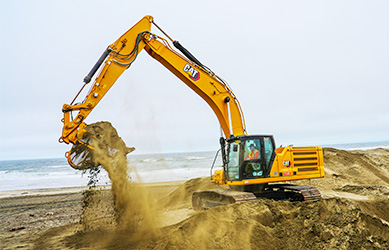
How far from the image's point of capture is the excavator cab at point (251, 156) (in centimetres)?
740

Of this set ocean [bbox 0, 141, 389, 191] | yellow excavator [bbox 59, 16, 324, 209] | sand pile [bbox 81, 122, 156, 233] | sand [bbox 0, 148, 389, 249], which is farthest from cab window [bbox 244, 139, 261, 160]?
sand pile [bbox 81, 122, 156, 233]

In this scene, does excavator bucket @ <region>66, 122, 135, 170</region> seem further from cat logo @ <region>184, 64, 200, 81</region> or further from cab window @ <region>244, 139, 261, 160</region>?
cab window @ <region>244, 139, 261, 160</region>

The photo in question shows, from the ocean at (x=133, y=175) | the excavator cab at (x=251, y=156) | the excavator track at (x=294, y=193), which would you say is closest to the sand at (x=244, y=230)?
the excavator track at (x=294, y=193)

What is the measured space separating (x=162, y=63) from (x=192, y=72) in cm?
84

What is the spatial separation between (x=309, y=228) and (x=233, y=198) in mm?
1754

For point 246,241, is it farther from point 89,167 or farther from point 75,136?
point 75,136

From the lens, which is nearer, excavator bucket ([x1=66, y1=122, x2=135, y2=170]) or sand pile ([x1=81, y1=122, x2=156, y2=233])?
excavator bucket ([x1=66, y1=122, x2=135, y2=170])

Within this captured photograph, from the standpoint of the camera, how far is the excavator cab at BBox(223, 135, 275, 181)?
7.40 metres

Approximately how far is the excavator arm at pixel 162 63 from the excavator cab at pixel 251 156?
586mm

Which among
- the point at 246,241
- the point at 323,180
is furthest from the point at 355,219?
the point at 323,180

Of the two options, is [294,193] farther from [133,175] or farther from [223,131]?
[133,175]

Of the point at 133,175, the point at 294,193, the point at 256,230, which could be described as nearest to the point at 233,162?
the point at 294,193

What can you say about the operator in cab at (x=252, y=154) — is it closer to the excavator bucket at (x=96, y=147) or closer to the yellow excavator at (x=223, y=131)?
the yellow excavator at (x=223, y=131)

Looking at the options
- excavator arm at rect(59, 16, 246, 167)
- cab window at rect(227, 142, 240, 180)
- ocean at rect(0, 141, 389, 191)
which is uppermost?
excavator arm at rect(59, 16, 246, 167)
